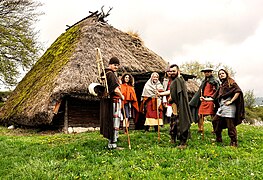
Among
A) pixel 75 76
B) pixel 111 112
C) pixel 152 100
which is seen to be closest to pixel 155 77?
pixel 152 100

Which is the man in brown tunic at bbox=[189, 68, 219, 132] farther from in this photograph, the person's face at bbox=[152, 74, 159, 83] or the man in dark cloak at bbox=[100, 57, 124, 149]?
the man in dark cloak at bbox=[100, 57, 124, 149]

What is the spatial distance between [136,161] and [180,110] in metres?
1.79

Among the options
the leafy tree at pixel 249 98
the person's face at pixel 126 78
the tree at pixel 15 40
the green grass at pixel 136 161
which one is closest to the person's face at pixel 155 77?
the person's face at pixel 126 78

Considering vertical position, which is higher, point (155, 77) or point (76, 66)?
point (76, 66)

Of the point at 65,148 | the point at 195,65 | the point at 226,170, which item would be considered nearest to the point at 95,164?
the point at 65,148

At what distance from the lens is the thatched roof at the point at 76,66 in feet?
37.0

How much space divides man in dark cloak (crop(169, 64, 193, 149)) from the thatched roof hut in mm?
5034

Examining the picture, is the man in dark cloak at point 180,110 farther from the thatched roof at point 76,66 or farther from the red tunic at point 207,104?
the thatched roof at point 76,66

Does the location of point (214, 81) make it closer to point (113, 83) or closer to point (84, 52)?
point (113, 83)

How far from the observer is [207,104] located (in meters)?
9.04

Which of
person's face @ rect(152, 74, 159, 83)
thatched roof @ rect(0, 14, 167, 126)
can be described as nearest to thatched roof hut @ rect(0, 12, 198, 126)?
thatched roof @ rect(0, 14, 167, 126)

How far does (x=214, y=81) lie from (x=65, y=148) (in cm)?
482

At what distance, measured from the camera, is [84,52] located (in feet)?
42.7

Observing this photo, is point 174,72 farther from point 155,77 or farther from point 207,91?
point 207,91
